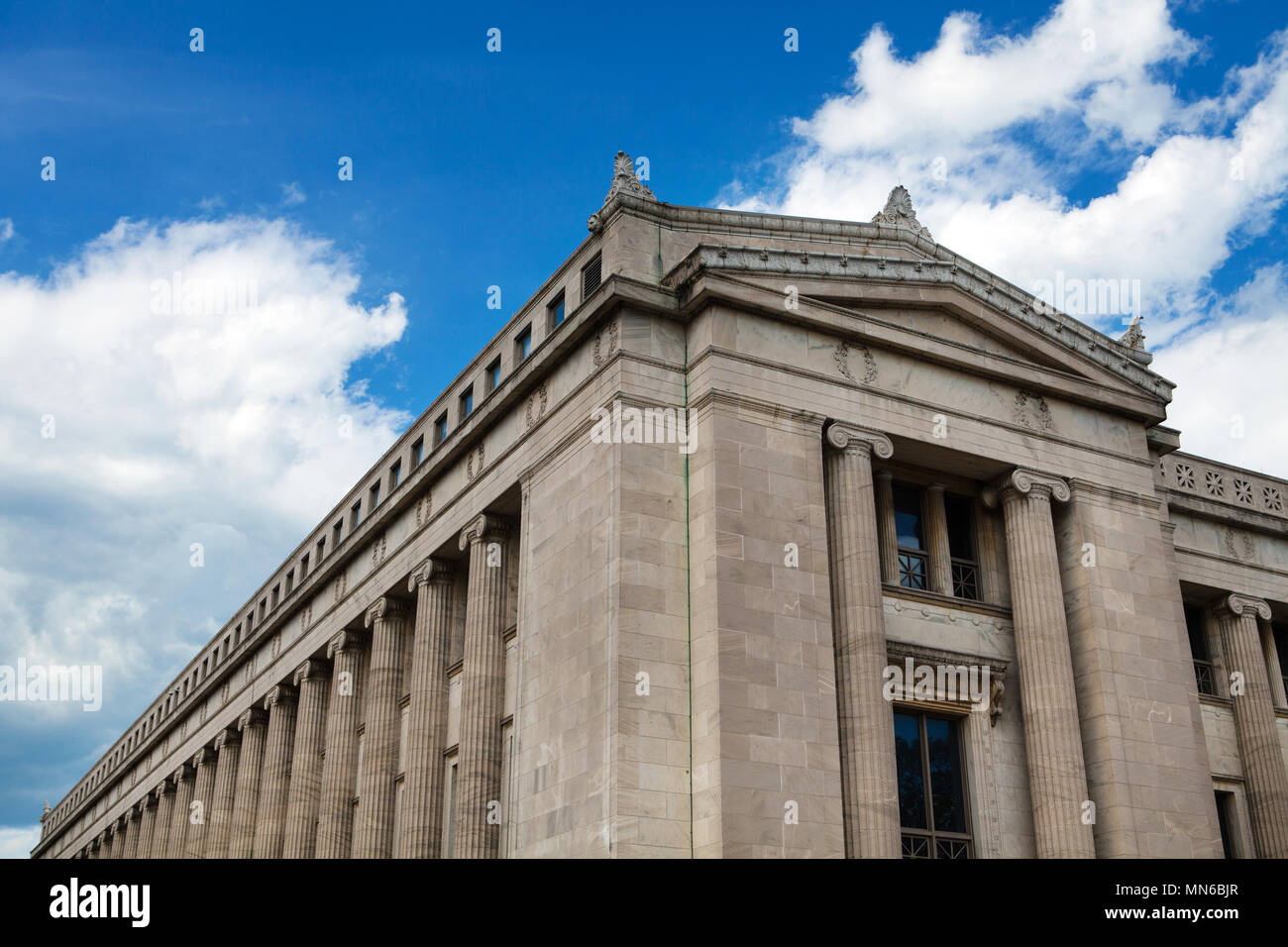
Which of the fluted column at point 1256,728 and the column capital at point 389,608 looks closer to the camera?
the fluted column at point 1256,728

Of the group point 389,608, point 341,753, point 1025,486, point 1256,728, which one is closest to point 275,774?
point 341,753

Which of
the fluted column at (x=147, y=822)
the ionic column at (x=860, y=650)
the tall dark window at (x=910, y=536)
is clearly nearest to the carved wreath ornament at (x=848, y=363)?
the ionic column at (x=860, y=650)

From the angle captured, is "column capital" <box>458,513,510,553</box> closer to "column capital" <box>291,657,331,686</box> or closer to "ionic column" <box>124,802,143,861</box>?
"column capital" <box>291,657,331,686</box>

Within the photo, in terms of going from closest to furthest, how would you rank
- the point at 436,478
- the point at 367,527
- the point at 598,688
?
the point at 598,688, the point at 436,478, the point at 367,527

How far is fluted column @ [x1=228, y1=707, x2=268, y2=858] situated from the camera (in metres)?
54.0

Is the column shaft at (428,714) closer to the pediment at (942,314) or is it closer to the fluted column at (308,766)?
the fluted column at (308,766)

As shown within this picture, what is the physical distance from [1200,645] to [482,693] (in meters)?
23.4

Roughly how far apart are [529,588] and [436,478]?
29.6 feet

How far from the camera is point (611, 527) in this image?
29422 mm

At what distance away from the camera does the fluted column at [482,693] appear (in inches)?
1321

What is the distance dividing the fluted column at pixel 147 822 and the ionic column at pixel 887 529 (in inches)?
2094
